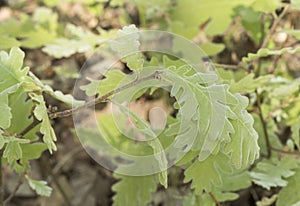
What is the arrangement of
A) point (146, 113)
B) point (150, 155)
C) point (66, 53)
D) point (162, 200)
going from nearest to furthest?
point (150, 155), point (66, 53), point (162, 200), point (146, 113)

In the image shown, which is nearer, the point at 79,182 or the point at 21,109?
the point at 21,109

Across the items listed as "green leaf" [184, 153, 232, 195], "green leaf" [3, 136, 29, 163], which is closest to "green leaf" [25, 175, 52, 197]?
"green leaf" [3, 136, 29, 163]

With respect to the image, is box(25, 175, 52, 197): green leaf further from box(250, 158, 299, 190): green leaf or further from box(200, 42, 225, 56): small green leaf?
box(200, 42, 225, 56): small green leaf

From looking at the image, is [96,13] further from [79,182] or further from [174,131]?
[174,131]

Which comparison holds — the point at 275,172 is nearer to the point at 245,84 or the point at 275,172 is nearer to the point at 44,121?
the point at 245,84

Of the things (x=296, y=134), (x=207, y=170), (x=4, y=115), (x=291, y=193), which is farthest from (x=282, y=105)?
(x=4, y=115)

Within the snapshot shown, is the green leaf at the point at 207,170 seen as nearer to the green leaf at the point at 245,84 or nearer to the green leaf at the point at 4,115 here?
the green leaf at the point at 245,84

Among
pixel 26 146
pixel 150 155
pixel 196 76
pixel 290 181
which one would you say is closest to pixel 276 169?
pixel 290 181
